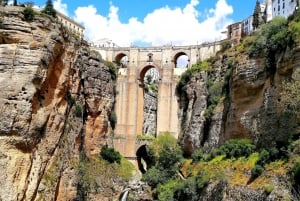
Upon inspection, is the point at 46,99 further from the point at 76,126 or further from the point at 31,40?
the point at 76,126

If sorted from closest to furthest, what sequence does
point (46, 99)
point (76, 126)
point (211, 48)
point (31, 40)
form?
point (31, 40) < point (46, 99) < point (76, 126) < point (211, 48)

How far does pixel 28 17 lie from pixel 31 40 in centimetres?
186

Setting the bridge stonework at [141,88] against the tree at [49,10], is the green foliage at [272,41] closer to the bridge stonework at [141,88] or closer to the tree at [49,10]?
the tree at [49,10]

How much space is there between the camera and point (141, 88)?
7262 cm

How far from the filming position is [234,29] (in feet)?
242

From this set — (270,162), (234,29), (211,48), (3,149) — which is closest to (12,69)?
(3,149)

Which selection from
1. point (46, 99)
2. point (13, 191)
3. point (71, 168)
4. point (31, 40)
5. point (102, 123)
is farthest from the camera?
point (102, 123)

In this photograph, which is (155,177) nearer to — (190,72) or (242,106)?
(242,106)

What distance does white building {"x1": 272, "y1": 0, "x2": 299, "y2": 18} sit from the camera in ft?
196

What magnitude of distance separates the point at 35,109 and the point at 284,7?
1674 inches

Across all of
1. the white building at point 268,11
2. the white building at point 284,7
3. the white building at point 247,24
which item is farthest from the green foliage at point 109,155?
the white building at point 268,11

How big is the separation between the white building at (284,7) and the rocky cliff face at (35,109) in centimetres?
3197

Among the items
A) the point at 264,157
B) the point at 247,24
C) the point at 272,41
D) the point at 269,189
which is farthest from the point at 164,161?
the point at 247,24

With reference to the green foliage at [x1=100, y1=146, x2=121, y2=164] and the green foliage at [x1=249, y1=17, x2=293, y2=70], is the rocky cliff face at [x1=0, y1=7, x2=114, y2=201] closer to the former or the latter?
the green foliage at [x1=100, y1=146, x2=121, y2=164]
